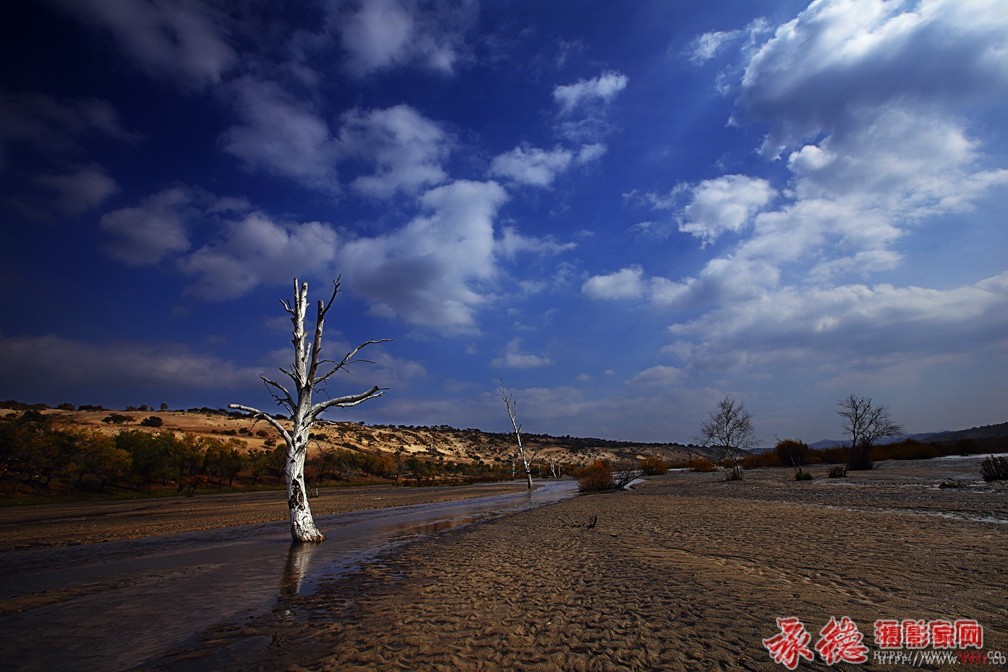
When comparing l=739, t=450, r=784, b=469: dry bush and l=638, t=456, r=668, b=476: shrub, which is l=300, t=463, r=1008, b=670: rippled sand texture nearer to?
l=638, t=456, r=668, b=476: shrub

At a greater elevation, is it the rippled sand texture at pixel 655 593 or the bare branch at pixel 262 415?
the bare branch at pixel 262 415

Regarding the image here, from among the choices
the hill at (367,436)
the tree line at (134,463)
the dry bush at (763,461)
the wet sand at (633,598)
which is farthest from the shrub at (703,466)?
the wet sand at (633,598)

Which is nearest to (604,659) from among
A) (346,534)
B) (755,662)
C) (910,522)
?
(755,662)

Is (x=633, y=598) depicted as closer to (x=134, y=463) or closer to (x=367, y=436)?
(x=134, y=463)

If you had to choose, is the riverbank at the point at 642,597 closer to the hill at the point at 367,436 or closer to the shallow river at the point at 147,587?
the shallow river at the point at 147,587

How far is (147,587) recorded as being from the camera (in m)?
8.02

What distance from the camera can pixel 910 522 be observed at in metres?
9.75

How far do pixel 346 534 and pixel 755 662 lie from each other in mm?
13338

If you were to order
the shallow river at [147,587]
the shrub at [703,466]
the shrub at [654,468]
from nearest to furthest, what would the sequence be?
the shallow river at [147,587], the shrub at [703,466], the shrub at [654,468]

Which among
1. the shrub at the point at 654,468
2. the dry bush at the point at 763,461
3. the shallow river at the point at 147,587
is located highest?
the shallow river at the point at 147,587

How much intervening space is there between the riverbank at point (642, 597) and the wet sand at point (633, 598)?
0.03m

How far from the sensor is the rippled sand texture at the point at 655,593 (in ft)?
13.9

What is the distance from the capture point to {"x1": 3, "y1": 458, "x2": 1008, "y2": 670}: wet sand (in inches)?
166

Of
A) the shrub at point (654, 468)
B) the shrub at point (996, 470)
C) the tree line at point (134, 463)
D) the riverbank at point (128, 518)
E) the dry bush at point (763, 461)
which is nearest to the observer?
the riverbank at point (128, 518)
